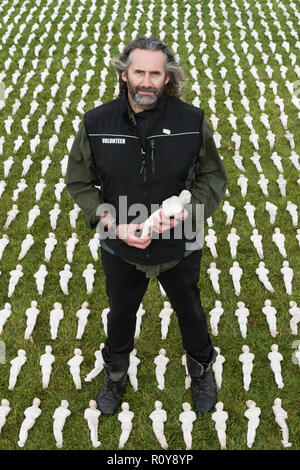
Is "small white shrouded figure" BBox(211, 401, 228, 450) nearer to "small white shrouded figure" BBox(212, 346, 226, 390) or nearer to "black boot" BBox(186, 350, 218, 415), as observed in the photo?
"black boot" BBox(186, 350, 218, 415)

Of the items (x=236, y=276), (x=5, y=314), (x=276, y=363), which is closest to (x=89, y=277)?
(x=5, y=314)

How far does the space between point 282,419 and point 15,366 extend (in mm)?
2017

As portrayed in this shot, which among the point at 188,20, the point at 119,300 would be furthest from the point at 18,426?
the point at 188,20

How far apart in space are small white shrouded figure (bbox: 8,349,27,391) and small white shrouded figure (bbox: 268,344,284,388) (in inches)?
76.2

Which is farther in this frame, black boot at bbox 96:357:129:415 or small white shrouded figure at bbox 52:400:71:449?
black boot at bbox 96:357:129:415

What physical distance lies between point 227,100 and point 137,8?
5.00 metres

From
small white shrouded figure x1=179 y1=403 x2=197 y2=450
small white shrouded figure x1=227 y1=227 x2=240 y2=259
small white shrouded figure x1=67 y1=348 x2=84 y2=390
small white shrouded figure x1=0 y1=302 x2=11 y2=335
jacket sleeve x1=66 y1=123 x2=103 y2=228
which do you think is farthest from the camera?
small white shrouded figure x1=227 y1=227 x2=240 y2=259

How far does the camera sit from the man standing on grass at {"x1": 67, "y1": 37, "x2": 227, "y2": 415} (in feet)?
8.38

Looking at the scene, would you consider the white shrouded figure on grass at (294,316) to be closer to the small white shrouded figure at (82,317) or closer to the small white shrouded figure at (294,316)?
the small white shrouded figure at (294,316)

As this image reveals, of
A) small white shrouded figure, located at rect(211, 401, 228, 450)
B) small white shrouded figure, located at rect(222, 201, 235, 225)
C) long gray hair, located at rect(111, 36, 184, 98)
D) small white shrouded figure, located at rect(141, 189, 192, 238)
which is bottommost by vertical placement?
small white shrouded figure, located at rect(211, 401, 228, 450)

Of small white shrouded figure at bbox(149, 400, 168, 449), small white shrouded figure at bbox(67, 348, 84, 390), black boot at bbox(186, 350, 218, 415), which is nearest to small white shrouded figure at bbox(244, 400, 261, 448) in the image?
black boot at bbox(186, 350, 218, 415)

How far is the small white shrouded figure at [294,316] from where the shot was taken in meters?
4.14

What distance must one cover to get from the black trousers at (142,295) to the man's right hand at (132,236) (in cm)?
29

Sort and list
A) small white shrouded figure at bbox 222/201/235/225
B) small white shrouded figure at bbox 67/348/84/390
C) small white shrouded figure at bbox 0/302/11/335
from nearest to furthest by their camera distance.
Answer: small white shrouded figure at bbox 67/348/84/390 → small white shrouded figure at bbox 0/302/11/335 → small white shrouded figure at bbox 222/201/235/225
